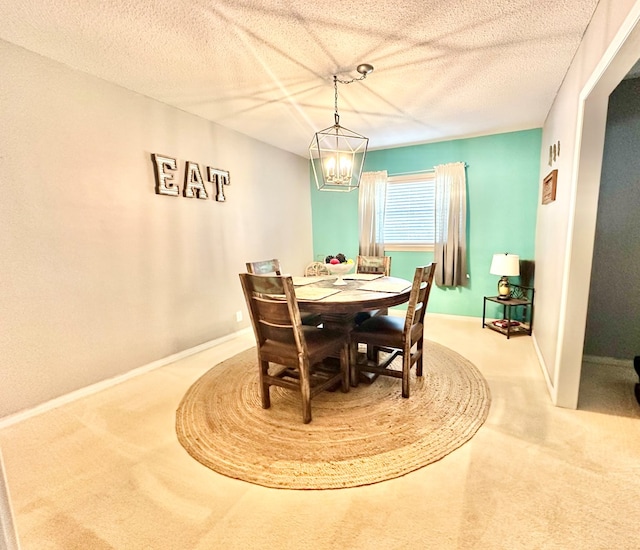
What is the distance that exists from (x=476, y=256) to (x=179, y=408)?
12.7 feet

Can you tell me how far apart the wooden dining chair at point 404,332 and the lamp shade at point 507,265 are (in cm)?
173

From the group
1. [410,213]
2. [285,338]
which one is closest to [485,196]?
[410,213]

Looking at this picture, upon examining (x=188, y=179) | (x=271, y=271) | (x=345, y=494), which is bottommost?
(x=345, y=494)

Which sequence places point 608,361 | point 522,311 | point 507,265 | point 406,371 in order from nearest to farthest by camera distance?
1. point 406,371
2. point 608,361
3. point 507,265
4. point 522,311

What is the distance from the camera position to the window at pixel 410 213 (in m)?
4.46

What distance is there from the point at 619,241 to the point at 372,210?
2.77m

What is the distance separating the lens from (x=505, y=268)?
368cm

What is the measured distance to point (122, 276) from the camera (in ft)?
8.87

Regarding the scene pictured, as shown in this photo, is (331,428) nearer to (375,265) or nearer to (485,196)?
(375,265)

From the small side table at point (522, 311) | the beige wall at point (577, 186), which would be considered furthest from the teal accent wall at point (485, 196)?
the beige wall at point (577, 186)

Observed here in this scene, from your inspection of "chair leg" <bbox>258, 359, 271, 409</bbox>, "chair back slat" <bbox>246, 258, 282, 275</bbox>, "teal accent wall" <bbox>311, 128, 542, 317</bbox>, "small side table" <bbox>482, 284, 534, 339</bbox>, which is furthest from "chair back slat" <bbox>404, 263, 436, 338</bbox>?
"teal accent wall" <bbox>311, 128, 542, 317</bbox>

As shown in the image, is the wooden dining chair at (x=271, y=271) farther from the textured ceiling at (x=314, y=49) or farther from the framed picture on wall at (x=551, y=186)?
the framed picture on wall at (x=551, y=186)

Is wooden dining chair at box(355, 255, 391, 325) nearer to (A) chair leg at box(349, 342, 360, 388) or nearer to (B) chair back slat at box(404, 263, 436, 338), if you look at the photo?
(B) chair back slat at box(404, 263, 436, 338)

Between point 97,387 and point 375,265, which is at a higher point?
point 375,265
